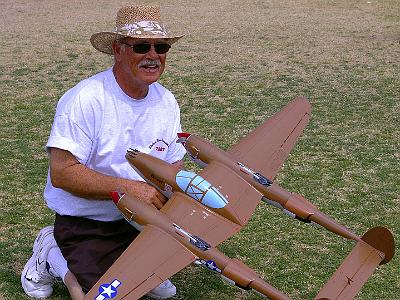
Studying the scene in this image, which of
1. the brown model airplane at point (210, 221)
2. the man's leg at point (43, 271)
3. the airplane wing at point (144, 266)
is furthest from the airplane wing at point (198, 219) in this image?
the man's leg at point (43, 271)

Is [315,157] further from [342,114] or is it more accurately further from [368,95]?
[368,95]

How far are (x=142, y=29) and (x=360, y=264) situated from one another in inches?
89.7

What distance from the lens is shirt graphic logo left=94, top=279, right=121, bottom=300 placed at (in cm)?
373

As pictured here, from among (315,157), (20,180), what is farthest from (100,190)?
(315,157)

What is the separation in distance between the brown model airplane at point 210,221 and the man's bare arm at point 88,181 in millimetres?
125

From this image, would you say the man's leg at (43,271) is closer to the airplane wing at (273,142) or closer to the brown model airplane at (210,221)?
the brown model airplane at (210,221)

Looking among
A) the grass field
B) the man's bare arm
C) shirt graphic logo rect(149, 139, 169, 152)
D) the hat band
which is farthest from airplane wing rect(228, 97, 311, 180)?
the hat band

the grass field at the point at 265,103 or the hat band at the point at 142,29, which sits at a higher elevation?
the hat band at the point at 142,29

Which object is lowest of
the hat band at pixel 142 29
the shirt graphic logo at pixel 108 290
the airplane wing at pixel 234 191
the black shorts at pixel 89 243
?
the black shorts at pixel 89 243

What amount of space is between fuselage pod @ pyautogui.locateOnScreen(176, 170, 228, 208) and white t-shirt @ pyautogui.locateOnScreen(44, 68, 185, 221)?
553 mm

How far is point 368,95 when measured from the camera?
1090 centimetres

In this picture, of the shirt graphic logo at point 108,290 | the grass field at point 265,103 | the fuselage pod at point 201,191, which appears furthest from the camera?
the grass field at point 265,103

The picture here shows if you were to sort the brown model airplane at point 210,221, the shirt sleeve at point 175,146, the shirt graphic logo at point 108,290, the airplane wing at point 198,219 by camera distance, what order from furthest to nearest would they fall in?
the shirt sleeve at point 175,146, the airplane wing at point 198,219, the brown model airplane at point 210,221, the shirt graphic logo at point 108,290

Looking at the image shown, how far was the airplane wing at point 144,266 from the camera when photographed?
3.76 m
